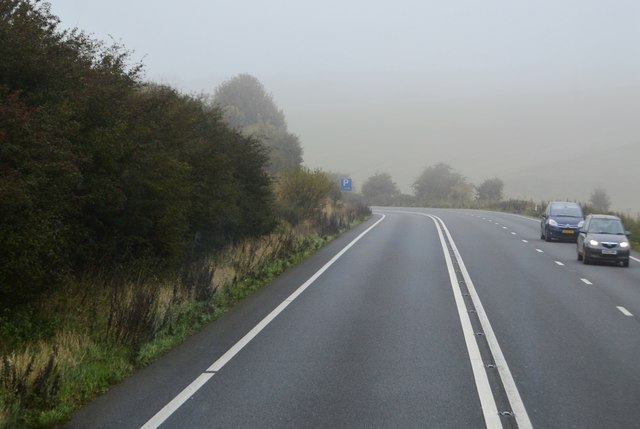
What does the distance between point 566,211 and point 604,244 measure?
37.7 ft

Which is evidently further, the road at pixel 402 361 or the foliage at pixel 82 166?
the foliage at pixel 82 166

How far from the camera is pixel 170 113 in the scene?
18766 millimetres

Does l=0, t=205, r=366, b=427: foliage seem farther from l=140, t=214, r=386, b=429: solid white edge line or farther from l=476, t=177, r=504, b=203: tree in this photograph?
l=476, t=177, r=504, b=203: tree

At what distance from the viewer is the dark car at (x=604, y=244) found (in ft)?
81.6

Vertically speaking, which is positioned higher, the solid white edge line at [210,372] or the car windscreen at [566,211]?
the car windscreen at [566,211]

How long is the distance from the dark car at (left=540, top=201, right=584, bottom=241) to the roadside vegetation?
16926 mm

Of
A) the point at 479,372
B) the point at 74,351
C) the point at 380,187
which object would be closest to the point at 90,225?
the point at 74,351

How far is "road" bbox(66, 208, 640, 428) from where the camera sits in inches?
304

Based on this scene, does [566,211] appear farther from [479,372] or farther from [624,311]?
[479,372]

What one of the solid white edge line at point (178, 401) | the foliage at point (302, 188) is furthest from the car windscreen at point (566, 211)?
the solid white edge line at point (178, 401)

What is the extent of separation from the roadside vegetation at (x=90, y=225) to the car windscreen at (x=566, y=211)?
1804 centimetres

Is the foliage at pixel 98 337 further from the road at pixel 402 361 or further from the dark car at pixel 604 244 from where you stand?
the dark car at pixel 604 244

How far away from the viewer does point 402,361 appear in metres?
10.2

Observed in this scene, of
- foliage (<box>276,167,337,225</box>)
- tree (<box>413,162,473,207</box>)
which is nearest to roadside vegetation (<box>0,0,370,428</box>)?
foliage (<box>276,167,337,225</box>)
